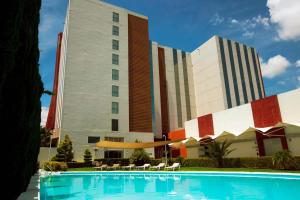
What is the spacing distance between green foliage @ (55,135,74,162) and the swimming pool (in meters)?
7.73

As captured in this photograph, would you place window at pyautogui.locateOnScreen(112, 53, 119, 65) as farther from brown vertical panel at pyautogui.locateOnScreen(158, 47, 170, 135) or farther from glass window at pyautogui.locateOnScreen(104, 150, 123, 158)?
glass window at pyautogui.locateOnScreen(104, 150, 123, 158)

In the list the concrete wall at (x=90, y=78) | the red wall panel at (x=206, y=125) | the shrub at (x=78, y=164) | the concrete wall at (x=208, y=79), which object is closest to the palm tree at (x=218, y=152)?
the red wall panel at (x=206, y=125)

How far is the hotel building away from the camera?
123 ft

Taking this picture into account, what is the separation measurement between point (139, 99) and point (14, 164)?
120 ft

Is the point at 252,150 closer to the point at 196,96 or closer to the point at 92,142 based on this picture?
the point at 92,142

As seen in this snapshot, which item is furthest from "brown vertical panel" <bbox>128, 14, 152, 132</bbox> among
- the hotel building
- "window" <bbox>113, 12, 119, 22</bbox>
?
"window" <bbox>113, 12, 119, 22</bbox>

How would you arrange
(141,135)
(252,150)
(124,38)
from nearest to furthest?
(252,150) < (141,135) < (124,38)

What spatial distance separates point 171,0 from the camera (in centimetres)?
1709

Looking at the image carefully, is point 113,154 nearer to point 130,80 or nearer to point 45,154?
point 45,154

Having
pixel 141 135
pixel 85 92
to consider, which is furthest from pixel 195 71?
pixel 85 92

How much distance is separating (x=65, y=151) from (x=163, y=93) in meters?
22.2

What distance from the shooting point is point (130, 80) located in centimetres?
4238

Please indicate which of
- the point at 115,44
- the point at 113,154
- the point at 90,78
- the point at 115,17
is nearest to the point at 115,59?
the point at 115,44

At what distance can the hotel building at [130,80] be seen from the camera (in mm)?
37344
